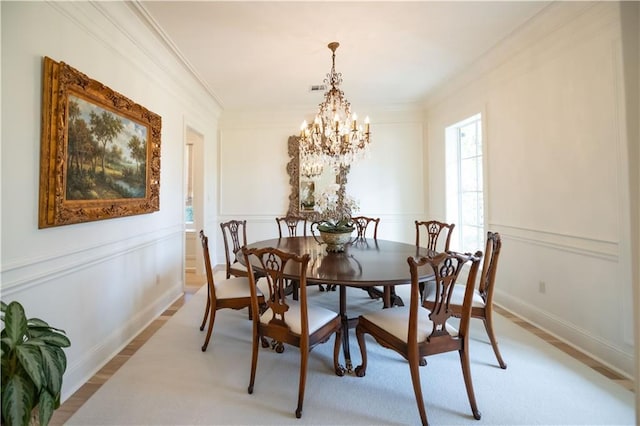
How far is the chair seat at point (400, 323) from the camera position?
163 centimetres

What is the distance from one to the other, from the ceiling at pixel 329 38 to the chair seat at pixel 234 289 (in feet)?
7.67

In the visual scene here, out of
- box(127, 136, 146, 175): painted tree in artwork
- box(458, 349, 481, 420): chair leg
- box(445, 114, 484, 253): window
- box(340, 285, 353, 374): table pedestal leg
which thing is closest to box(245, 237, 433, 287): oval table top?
box(340, 285, 353, 374): table pedestal leg

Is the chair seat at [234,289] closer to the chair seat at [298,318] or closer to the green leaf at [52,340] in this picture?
the chair seat at [298,318]

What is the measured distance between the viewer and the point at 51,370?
1.09 metres

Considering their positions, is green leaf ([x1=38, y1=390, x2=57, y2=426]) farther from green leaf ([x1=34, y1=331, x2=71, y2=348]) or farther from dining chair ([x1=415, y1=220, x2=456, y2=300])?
dining chair ([x1=415, y1=220, x2=456, y2=300])

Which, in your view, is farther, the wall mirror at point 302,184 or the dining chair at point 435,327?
the wall mirror at point 302,184

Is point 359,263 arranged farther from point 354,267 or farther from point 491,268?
point 491,268

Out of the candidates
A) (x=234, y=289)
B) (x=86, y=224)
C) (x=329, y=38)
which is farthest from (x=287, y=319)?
(x=329, y=38)

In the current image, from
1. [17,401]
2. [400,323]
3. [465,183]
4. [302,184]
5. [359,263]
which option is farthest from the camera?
[302,184]

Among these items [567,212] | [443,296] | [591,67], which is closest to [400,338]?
[443,296]

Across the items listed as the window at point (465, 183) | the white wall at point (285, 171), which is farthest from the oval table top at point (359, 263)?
the white wall at point (285, 171)

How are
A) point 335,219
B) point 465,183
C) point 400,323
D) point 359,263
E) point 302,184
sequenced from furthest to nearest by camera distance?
point 302,184 < point 465,183 < point 335,219 < point 359,263 < point 400,323

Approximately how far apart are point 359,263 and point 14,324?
1811 mm

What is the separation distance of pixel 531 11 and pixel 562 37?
0.35 metres
